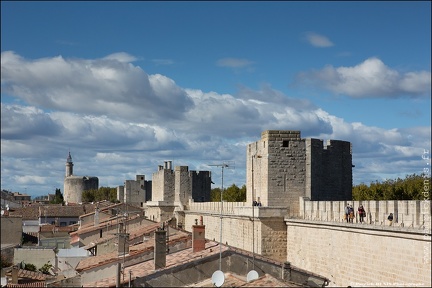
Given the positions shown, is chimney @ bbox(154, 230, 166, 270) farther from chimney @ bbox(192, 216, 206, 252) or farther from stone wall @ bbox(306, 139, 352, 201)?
stone wall @ bbox(306, 139, 352, 201)

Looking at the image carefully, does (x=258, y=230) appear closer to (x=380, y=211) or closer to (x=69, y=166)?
(x=380, y=211)

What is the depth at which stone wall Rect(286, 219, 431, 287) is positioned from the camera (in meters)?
18.1

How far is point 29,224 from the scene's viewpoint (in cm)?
5416

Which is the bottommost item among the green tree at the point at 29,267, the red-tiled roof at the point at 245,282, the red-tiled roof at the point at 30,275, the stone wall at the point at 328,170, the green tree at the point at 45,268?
the green tree at the point at 45,268

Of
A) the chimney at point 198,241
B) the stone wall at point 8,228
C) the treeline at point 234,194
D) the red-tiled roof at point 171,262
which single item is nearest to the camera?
the stone wall at point 8,228

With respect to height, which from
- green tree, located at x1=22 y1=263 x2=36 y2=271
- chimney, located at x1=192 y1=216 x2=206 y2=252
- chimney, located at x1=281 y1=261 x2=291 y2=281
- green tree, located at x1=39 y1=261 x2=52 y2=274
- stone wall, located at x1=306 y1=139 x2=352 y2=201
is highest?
stone wall, located at x1=306 y1=139 x2=352 y2=201

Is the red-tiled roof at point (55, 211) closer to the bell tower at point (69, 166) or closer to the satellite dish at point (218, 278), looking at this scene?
the satellite dish at point (218, 278)

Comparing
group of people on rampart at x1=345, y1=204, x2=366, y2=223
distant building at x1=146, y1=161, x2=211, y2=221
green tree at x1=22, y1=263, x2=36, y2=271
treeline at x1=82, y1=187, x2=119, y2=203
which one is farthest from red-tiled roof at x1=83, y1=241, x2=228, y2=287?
treeline at x1=82, y1=187, x2=119, y2=203

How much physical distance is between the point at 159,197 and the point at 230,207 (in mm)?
19465

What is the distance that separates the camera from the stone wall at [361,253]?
1814 centimetres

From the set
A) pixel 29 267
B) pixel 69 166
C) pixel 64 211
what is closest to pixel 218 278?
pixel 29 267

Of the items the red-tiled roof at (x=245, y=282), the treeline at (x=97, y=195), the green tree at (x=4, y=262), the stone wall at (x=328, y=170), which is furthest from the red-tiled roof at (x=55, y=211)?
the red-tiled roof at (x=245, y=282)

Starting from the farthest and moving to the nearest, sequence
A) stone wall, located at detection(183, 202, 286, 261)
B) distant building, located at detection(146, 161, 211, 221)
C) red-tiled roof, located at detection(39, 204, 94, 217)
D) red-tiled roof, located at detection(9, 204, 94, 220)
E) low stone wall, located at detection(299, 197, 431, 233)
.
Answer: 1. red-tiled roof, located at detection(39, 204, 94, 217)
2. red-tiled roof, located at detection(9, 204, 94, 220)
3. distant building, located at detection(146, 161, 211, 221)
4. stone wall, located at detection(183, 202, 286, 261)
5. low stone wall, located at detection(299, 197, 431, 233)

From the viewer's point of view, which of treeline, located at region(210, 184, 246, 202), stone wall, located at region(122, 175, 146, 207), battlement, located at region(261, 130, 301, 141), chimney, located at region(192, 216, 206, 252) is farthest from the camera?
stone wall, located at region(122, 175, 146, 207)
